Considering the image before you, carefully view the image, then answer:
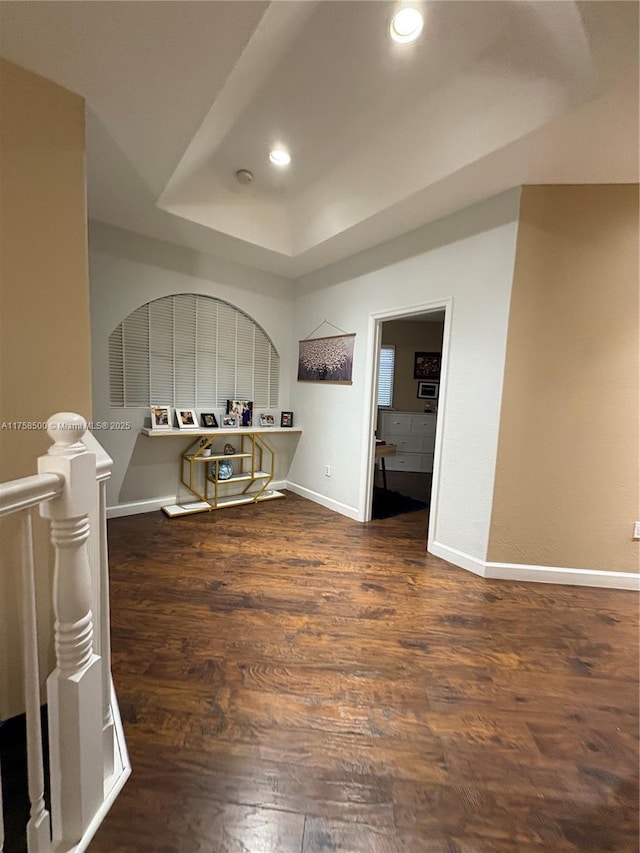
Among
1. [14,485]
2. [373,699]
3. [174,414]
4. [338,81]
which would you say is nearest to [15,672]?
[14,485]

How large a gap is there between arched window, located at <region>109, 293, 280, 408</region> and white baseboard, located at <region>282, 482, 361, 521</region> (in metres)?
1.08

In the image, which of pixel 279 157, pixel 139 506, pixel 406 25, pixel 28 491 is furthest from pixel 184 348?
pixel 28 491

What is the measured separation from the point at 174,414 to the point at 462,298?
9.19ft

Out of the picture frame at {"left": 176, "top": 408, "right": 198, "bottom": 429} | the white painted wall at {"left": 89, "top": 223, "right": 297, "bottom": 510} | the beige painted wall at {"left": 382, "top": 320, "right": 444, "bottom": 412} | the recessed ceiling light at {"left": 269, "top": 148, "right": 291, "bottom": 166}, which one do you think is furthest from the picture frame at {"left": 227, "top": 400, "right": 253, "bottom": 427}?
the beige painted wall at {"left": 382, "top": 320, "right": 444, "bottom": 412}

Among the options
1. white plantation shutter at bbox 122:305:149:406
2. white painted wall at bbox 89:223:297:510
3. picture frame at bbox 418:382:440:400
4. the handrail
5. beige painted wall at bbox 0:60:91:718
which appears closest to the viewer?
the handrail

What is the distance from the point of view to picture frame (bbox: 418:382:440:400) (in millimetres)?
5641

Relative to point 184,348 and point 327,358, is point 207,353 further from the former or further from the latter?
point 327,358

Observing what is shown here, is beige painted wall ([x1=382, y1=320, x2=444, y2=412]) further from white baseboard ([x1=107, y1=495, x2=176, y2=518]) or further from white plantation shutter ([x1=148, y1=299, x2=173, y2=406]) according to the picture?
white baseboard ([x1=107, y1=495, x2=176, y2=518])

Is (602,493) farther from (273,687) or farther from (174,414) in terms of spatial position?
(174,414)

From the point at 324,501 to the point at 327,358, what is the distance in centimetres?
157

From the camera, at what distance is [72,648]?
877 millimetres

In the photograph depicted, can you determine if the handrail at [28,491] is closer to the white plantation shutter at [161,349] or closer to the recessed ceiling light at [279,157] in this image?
the recessed ceiling light at [279,157]

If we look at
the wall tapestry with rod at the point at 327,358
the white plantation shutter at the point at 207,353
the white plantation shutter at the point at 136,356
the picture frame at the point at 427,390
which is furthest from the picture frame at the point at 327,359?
the picture frame at the point at 427,390

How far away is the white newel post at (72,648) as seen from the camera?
0.82m
